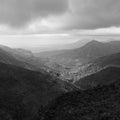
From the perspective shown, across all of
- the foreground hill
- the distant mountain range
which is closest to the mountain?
the distant mountain range

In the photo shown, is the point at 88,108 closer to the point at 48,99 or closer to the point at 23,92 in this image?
the point at 48,99

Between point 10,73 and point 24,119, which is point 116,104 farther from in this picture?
point 10,73

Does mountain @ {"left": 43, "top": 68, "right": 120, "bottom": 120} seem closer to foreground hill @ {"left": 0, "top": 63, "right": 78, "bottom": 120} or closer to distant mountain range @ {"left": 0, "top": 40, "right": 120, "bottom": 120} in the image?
distant mountain range @ {"left": 0, "top": 40, "right": 120, "bottom": 120}

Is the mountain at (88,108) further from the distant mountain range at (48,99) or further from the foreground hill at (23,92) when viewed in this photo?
the foreground hill at (23,92)

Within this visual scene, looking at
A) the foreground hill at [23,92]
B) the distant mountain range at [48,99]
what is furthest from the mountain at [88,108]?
the foreground hill at [23,92]

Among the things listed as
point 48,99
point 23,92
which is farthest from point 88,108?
point 23,92

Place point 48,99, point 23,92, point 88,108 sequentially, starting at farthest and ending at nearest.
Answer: point 23,92, point 48,99, point 88,108

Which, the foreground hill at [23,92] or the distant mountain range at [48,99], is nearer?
the distant mountain range at [48,99]

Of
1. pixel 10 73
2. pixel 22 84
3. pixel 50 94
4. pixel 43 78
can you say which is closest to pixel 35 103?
pixel 50 94
